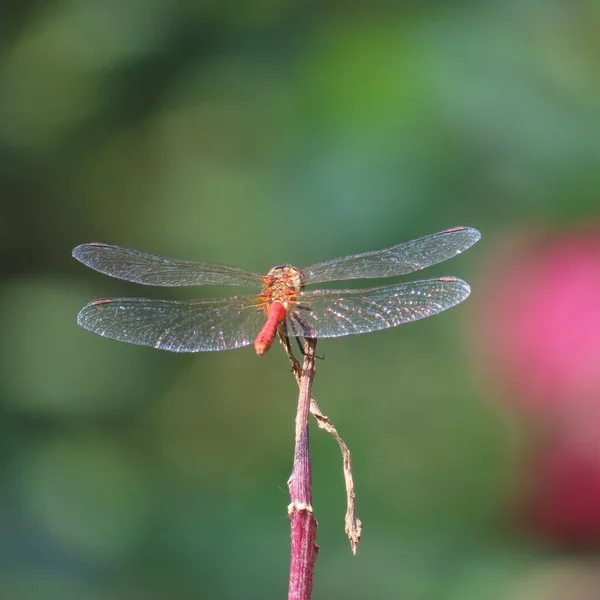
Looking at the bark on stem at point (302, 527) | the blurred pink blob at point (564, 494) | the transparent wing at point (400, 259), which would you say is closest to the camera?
the bark on stem at point (302, 527)

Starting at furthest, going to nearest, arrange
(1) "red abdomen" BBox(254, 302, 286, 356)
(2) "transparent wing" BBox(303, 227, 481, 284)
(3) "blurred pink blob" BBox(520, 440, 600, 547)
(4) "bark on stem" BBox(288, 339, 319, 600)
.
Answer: (3) "blurred pink blob" BBox(520, 440, 600, 547), (2) "transparent wing" BBox(303, 227, 481, 284), (1) "red abdomen" BBox(254, 302, 286, 356), (4) "bark on stem" BBox(288, 339, 319, 600)

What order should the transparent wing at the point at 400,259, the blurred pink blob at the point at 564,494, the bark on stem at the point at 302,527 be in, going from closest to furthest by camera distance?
the bark on stem at the point at 302,527
the transparent wing at the point at 400,259
the blurred pink blob at the point at 564,494

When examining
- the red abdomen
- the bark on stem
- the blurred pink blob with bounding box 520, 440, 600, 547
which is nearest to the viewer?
the bark on stem

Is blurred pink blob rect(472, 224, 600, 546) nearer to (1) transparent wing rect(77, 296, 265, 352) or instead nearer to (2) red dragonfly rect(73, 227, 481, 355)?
(2) red dragonfly rect(73, 227, 481, 355)

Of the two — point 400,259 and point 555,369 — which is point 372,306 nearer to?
point 400,259

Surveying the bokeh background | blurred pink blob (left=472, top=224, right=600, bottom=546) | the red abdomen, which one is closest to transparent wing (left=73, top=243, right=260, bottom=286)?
the red abdomen

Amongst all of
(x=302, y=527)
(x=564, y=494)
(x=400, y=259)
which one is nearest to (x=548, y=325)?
(x=564, y=494)

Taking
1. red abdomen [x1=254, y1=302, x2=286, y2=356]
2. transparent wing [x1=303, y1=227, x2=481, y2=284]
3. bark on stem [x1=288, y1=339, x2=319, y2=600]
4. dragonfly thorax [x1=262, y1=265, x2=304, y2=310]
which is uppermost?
transparent wing [x1=303, y1=227, x2=481, y2=284]

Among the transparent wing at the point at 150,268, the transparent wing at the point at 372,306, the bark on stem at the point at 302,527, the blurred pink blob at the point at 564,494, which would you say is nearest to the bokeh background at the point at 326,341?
the blurred pink blob at the point at 564,494

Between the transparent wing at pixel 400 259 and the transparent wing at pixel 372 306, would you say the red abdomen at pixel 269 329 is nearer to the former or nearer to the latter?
the transparent wing at pixel 372 306
